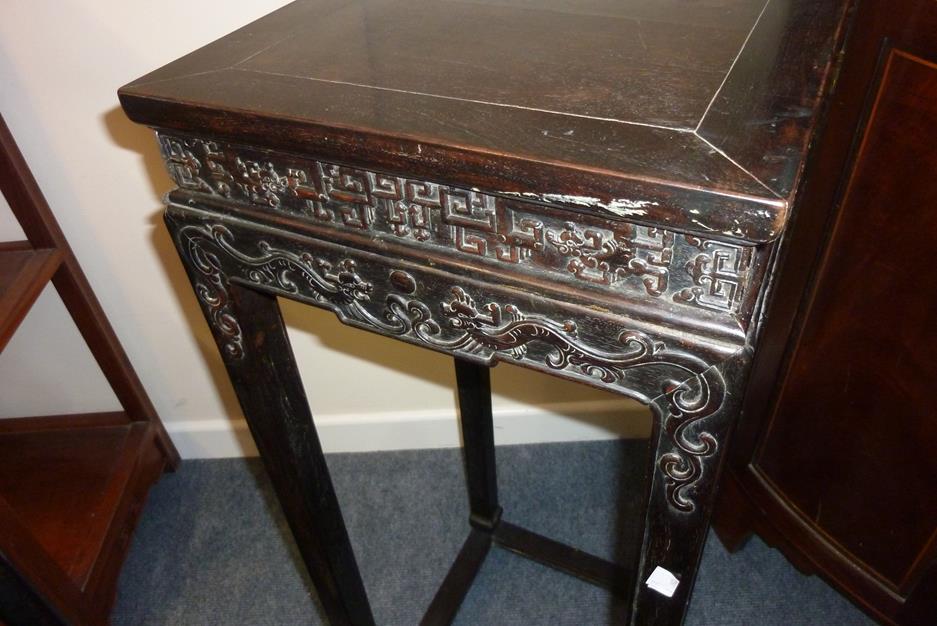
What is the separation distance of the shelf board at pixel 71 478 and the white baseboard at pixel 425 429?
12cm

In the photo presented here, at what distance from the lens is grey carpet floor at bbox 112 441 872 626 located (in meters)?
1.12

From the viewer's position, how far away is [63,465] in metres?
1.20

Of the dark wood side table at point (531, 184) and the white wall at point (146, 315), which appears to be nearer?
the dark wood side table at point (531, 184)

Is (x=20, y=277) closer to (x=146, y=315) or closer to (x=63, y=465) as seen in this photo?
(x=146, y=315)

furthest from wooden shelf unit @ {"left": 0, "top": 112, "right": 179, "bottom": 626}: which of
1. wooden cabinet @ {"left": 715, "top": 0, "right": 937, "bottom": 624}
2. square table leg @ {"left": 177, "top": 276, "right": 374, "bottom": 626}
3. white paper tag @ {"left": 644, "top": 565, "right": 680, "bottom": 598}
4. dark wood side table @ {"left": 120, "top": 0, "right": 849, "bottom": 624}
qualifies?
wooden cabinet @ {"left": 715, "top": 0, "right": 937, "bottom": 624}

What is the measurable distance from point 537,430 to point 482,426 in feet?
0.97

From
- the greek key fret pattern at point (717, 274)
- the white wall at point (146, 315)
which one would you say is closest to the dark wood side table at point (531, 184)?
the greek key fret pattern at point (717, 274)

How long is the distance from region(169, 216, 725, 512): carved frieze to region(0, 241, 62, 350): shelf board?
41 cm

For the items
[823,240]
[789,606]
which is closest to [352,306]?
[823,240]

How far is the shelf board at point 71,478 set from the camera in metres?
1.09

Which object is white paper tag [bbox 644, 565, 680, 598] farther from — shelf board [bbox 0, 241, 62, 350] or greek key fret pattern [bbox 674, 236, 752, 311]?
shelf board [bbox 0, 241, 62, 350]

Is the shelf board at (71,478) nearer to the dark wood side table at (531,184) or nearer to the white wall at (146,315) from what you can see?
the white wall at (146,315)

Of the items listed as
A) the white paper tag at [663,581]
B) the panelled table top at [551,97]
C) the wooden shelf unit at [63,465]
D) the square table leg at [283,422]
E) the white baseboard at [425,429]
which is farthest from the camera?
the white baseboard at [425,429]

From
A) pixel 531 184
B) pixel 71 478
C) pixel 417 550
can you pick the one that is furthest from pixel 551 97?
pixel 71 478
